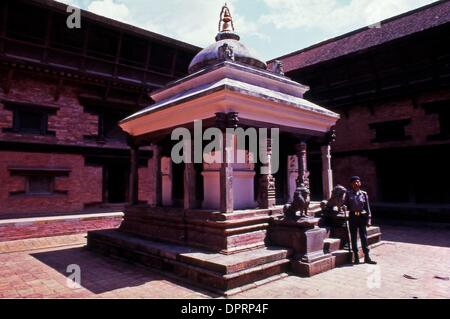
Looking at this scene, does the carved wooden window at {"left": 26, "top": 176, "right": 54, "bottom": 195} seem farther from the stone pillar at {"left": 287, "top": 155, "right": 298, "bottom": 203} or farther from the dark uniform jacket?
the dark uniform jacket

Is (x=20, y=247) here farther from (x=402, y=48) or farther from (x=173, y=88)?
(x=402, y=48)

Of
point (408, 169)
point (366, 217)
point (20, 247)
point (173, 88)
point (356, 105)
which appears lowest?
point (20, 247)

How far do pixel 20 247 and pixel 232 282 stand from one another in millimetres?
7621

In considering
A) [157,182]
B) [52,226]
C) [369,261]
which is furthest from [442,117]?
[52,226]

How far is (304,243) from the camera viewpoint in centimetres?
592

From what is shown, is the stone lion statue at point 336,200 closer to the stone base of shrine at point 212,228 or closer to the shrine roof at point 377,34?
the stone base of shrine at point 212,228

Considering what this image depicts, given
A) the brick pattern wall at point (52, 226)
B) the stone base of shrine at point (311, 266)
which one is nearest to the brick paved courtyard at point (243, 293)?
the stone base of shrine at point (311, 266)

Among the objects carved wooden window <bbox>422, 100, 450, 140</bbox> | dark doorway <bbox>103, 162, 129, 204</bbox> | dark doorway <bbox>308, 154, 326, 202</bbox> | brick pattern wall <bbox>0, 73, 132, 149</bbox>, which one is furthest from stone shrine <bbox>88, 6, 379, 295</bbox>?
dark doorway <bbox>308, 154, 326, 202</bbox>

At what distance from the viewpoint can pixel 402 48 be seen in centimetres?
1320

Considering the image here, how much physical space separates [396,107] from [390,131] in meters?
1.07

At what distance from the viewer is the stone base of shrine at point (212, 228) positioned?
19.0ft

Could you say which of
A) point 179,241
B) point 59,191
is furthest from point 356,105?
point 59,191

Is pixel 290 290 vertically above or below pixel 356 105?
below

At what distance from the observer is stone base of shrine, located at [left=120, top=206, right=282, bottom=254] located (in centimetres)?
580
